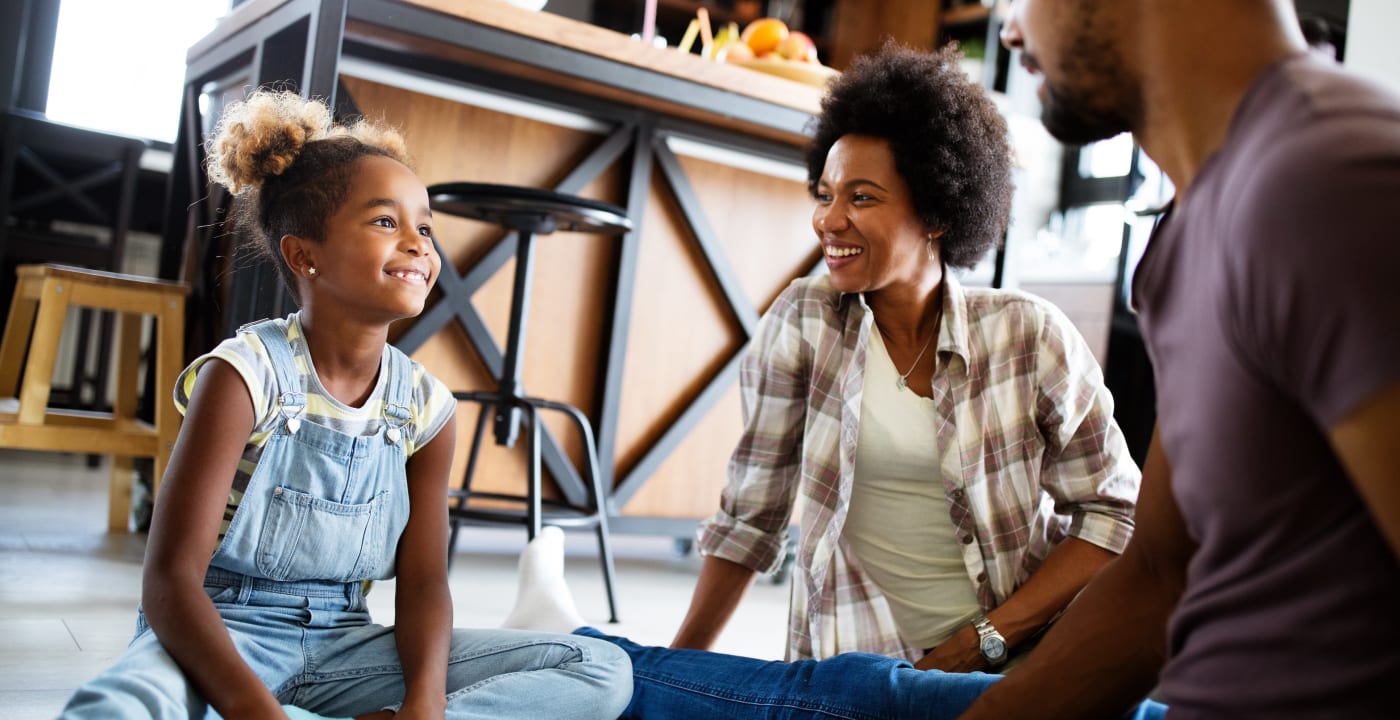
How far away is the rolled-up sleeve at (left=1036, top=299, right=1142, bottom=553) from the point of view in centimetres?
149

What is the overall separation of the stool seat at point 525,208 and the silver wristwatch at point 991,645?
1.12 meters

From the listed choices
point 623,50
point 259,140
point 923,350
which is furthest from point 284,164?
point 623,50

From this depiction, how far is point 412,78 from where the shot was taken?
9.01ft

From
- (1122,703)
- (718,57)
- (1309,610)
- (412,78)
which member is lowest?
(1122,703)

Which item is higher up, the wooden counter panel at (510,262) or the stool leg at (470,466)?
the wooden counter panel at (510,262)

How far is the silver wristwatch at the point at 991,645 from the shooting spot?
4.63ft

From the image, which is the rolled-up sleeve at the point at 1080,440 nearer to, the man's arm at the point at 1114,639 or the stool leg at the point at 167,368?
the man's arm at the point at 1114,639

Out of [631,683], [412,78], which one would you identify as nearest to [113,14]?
[412,78]

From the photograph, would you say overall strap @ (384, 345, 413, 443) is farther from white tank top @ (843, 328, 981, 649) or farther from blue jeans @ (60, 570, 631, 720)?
white tank top @ (843, 328, 981, 649)

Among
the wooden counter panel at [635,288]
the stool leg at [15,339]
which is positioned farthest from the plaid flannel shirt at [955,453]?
the stool leg at [15,339]

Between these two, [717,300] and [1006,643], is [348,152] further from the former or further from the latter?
[717,300]

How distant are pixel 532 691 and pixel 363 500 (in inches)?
11.2

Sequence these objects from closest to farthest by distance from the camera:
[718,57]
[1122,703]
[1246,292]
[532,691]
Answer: [1246,292] → [1122,703] → [532,691] → [718,57]

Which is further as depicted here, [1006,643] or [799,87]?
[799,87]
